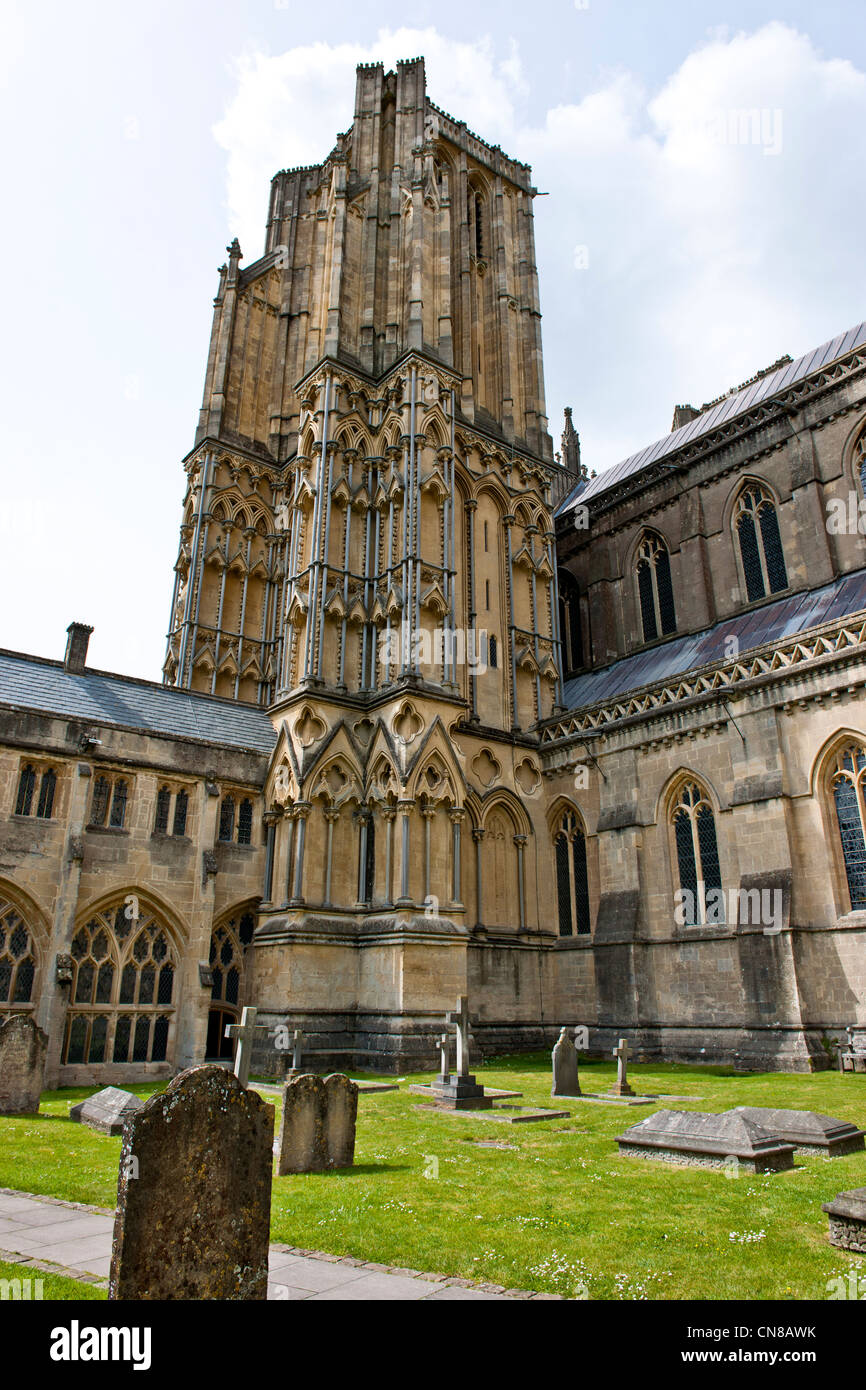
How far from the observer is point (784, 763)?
65.4 feet

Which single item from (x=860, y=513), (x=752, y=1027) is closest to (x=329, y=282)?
(x=860, y=513)

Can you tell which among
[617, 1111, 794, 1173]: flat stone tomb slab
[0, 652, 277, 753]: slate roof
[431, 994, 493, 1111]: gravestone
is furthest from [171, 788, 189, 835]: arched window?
[617, 1111, 794, 1173]: flat stone tomb slab

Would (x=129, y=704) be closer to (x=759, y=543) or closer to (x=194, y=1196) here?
(x=194, y=1196)

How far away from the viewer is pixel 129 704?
72.9ft

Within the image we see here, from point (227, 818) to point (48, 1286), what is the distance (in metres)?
17.7

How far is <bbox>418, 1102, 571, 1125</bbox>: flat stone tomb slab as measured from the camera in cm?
1265

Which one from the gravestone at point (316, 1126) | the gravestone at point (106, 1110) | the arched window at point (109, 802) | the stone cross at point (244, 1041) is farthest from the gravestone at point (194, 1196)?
the arched window at point (109, 802)

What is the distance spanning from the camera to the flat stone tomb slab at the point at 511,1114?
12.6 metres

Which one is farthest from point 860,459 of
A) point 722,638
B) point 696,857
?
point 696,857

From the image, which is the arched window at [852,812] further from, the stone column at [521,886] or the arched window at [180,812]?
the arched window at [180,812]

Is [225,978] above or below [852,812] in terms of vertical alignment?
Answer: below

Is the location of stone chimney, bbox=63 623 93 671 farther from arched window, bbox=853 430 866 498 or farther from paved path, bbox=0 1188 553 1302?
arched window, bbox=853 430 866 498
